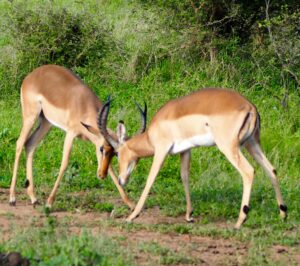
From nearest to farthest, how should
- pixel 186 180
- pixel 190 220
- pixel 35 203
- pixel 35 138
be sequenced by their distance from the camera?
pixel 190 220, pixel 186 180, pixel 35 203, pixel 35 138

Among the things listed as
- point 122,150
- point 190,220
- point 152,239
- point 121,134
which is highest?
point 121,134

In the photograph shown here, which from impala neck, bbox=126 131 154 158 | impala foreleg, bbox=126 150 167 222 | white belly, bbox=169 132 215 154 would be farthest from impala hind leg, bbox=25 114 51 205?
white belly, bbox=169 132 215 154

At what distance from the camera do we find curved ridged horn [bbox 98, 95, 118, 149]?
25.7 ft

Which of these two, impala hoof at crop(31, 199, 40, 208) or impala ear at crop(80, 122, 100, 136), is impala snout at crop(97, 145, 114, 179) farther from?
impala hoof at crop(31, 199, 40, 208)

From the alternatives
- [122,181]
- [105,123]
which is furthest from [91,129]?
[122,181]

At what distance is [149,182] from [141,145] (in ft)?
1.55

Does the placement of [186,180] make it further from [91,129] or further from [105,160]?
[91,129]

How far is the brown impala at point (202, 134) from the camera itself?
7.27m

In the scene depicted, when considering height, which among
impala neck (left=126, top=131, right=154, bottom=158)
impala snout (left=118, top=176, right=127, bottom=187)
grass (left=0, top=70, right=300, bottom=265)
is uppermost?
impala neck (left=126, top=131, right=154, bottom=158)

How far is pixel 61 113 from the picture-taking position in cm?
834

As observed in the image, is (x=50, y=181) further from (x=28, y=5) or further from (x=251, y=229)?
(x=28, y=5)

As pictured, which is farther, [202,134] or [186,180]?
[186,180]

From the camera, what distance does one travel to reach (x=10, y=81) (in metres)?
12.0

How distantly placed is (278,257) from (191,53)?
21.2 ft
